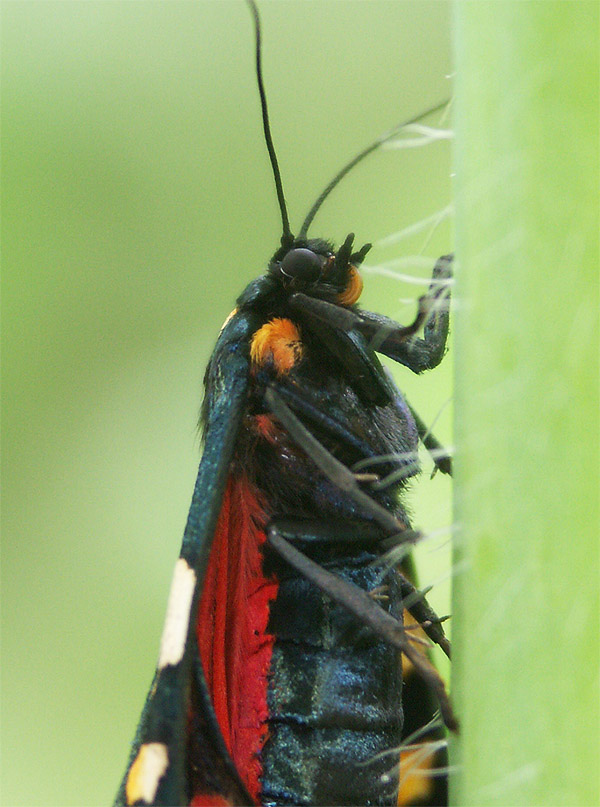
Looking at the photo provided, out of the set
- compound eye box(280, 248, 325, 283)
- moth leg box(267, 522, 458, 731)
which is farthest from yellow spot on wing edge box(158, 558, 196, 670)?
compound eye box(280, 248, 325, 283)

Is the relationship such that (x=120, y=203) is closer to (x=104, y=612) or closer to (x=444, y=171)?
(x=444, y=171)

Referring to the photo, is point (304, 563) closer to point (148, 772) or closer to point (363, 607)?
point (363, 607)

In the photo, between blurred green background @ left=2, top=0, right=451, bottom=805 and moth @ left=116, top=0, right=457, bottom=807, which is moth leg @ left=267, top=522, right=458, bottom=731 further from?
blurred green background @ left=2, top=0, right=451, bottom=805

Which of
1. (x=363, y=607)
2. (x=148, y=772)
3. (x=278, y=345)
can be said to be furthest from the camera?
(x=278, y=345)

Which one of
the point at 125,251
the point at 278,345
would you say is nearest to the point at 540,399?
the point at 278,345

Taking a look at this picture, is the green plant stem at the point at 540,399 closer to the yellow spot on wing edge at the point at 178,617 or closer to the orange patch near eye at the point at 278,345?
the yellow spot on wing edge at the point at 178,617

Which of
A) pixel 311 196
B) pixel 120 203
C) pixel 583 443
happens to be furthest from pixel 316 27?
pixel 583 443

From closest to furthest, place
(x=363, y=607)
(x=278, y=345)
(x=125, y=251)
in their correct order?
1. (x=363, y=607)
2. (x=278, y=345)
3. (x=125, y=251)
